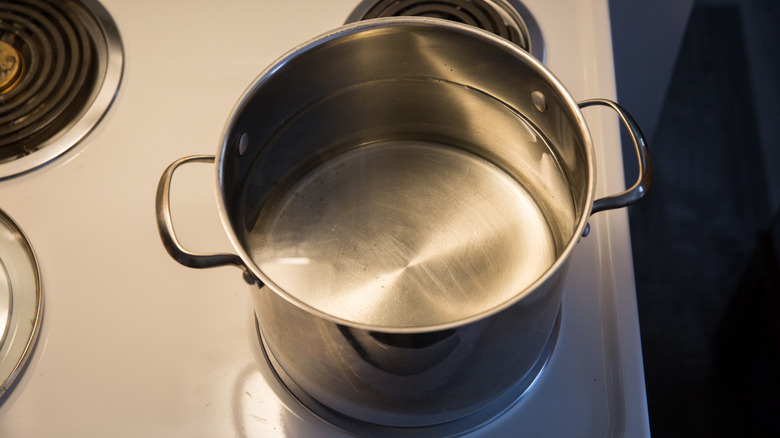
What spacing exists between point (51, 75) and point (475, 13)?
0.38 m

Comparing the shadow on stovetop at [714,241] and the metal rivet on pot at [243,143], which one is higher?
the metal rivet on pot at [243,143]

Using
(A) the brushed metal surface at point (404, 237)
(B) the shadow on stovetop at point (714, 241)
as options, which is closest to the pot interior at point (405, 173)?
(A) the brushed metal surface at point (404, 237)

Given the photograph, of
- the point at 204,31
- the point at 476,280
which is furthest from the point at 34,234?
the point at 476,280

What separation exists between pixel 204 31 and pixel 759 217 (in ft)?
3.46

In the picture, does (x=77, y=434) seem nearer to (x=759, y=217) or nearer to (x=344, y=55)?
(x=344, y=55)

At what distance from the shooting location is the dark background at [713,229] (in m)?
1.08

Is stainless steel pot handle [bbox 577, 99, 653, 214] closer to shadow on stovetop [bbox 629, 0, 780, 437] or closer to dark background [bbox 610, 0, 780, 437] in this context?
dark background [bbox 610, 0, 780, 437]

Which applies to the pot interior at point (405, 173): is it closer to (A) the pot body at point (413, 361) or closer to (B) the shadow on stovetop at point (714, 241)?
(A) the pot body at point (413, 361)

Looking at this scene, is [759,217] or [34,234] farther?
[759,217]

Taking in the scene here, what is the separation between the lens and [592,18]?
0.60 m

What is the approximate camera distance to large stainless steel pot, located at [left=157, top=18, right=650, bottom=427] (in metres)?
0.42

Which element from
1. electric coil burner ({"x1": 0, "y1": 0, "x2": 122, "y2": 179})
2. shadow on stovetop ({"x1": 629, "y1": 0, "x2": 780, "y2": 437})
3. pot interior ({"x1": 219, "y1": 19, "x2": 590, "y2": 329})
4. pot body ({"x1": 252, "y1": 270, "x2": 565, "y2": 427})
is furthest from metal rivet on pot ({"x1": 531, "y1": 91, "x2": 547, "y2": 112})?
shadow on stovetop ({"x1": 629, "y1": 0, "x2": 780, "y2": 437})

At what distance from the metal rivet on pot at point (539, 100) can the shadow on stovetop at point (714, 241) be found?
750 millimetres

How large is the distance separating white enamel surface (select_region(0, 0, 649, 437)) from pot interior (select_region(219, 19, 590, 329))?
5 cm
